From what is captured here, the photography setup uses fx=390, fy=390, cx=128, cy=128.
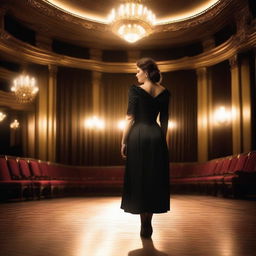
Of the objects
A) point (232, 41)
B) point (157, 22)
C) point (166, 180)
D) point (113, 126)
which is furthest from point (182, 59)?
point (166, 180)

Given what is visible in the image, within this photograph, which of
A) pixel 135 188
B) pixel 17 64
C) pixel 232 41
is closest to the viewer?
pixel 135 188

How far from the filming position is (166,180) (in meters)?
2.73

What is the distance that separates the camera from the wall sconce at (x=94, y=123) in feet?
38.9

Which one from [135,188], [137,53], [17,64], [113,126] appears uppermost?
[137,53]

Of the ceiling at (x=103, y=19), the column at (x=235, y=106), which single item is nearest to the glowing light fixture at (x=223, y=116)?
the column at (x=235, y=106)

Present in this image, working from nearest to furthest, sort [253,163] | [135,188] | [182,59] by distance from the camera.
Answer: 1. [135,188]
2. [253,163]
3. [182,59]

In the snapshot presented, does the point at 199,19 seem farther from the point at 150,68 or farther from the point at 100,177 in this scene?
the point at 150,68

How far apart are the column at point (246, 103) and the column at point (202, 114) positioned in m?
1.64

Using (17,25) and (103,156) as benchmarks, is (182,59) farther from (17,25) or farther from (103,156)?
(17,25)

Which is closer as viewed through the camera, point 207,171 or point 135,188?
point 135,188

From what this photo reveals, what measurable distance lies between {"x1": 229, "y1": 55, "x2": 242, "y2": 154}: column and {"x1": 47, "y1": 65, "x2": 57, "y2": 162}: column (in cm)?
498

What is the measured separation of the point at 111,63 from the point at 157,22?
1926mm

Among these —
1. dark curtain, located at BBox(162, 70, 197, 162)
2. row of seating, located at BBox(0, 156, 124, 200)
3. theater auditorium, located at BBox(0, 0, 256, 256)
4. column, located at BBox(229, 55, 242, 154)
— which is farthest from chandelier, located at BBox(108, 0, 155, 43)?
row of seating, located at BBox(0, 156, 124, 200)

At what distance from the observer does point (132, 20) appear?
8898 mm
